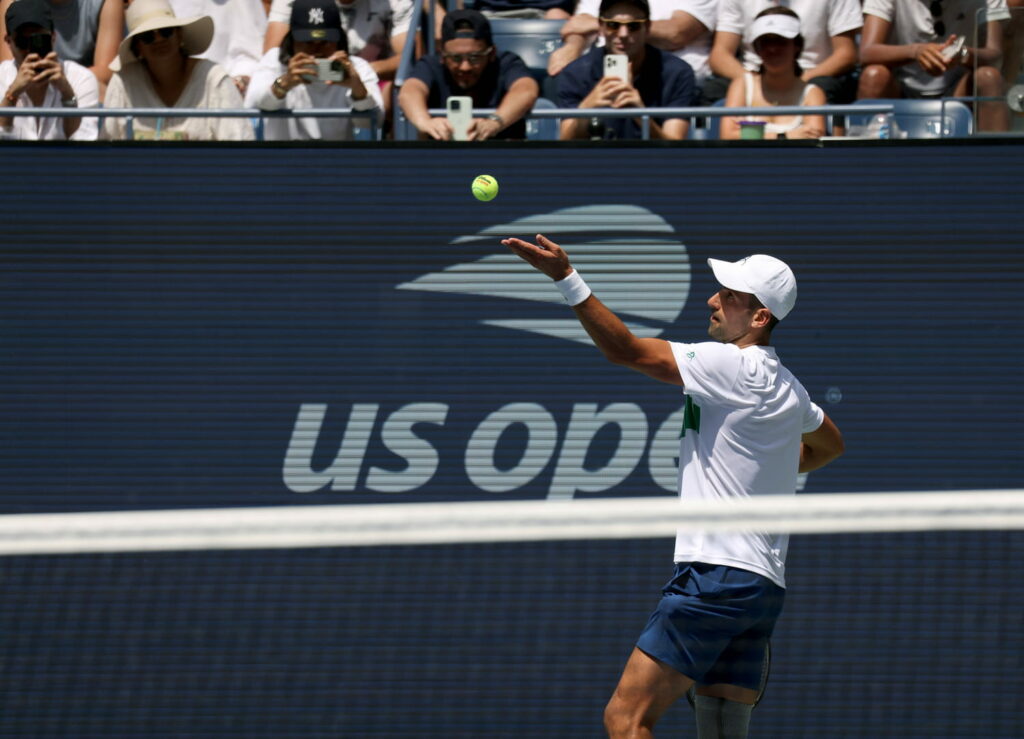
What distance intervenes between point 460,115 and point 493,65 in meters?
0.47

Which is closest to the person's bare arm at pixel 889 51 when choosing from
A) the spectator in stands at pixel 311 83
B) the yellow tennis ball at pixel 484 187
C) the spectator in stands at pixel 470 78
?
the spectator in stands at pixel 470 78

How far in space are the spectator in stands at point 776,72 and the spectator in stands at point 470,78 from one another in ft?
3.55

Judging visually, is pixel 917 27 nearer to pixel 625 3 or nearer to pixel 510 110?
pixel 625 3

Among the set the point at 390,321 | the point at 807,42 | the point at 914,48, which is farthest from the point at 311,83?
the point at 914,48

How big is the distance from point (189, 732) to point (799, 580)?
102 inches

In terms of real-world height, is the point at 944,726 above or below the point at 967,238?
below

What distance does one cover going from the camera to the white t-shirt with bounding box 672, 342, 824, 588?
4.04 metres

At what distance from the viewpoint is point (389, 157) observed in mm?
5734

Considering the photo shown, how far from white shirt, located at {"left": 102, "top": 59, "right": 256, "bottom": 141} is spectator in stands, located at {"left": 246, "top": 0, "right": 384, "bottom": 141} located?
0.46 ft

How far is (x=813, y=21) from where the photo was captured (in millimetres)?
6691

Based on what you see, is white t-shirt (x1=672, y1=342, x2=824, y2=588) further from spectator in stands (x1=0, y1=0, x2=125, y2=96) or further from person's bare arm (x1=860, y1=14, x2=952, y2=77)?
spectator in stands (x1=0, y1=0, x2=125, y2=96)

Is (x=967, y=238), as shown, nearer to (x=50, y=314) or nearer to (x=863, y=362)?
(x=863, y=362)

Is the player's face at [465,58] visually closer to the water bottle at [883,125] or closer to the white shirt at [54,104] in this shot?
the white shirt at [54,104]

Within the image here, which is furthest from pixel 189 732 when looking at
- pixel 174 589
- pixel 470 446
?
pixel 470 446
